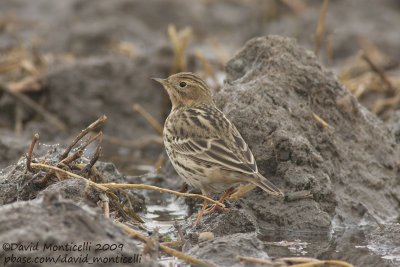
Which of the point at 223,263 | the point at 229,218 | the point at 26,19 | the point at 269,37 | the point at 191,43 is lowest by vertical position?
the point at 223,263

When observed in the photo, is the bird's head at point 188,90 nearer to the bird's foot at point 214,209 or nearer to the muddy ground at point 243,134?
the muddy ground at point 243,134

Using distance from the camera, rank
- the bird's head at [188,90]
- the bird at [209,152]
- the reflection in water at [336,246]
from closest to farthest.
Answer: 1. the reflection in water at [336,246]
2. the bird at [209,152]
3. the bird's head at [188,90]

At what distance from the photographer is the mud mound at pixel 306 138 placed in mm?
7609

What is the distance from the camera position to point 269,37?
8672mm

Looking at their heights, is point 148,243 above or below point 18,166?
below

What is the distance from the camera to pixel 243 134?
25.4 ft

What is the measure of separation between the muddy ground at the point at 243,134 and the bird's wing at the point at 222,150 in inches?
17.6

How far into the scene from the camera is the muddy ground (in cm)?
612

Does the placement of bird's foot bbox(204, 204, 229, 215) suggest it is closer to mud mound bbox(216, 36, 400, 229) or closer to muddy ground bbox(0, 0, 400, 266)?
muddy ground bbox(0, 0, 400, 266)

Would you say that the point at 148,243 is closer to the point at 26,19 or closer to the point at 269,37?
the point at 269,37

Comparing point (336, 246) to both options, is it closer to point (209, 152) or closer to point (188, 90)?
point (209, 152)

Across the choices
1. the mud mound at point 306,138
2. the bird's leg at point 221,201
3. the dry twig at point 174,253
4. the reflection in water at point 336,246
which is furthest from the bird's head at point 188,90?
the dry twig at point 174,253

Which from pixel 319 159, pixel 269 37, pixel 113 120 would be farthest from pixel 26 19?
pixel 319 159

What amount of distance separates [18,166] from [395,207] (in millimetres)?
3721
